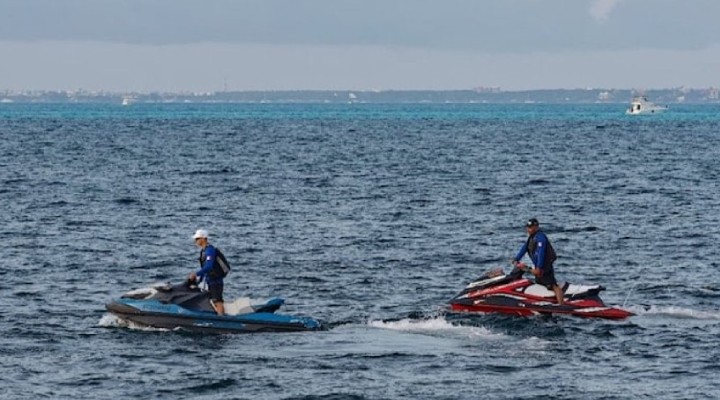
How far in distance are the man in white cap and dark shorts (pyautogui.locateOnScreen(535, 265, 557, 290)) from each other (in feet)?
22.2

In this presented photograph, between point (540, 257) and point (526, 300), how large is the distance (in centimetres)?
95

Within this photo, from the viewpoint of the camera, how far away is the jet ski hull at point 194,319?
28953mm

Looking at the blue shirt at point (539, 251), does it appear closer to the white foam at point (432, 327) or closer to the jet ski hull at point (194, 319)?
the white foam at point (432, 327)

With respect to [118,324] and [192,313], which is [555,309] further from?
[118,324]

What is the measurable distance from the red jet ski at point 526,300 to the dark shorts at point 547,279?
0.29ft

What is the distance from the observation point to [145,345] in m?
28.0

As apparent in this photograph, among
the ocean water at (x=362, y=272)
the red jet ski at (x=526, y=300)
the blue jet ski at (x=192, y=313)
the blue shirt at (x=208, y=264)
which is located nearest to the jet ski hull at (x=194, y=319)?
the blue jet ski at (x=192, y=313)

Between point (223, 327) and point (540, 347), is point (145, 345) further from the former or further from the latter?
point (540, 347)

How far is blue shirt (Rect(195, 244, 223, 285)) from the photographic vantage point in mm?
28703

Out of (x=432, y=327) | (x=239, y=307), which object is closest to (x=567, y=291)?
(x=432, y=327)

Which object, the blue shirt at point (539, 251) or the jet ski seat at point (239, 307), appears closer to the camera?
the jet ski seat at point (239, 307)

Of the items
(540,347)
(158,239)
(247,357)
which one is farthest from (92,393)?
(158,239)

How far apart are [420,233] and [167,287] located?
19276mm

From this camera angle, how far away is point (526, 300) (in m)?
31.5
